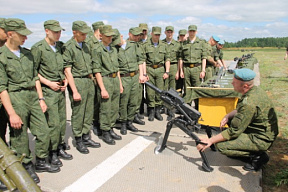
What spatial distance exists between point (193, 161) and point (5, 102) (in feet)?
8.53

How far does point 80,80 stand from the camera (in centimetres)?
421

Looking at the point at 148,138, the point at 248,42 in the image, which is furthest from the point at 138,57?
the point at 248,42

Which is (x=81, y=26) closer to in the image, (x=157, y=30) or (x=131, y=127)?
(x=131, y=127)

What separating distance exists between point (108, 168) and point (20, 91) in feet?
5.05

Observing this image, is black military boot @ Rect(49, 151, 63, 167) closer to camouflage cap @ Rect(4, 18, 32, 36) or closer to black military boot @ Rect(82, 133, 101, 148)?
black military boot @ Rect(82, 133, 101, 148)

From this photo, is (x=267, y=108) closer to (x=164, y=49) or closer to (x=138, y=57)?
(x=138, y=57)

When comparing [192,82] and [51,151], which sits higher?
[192,82]

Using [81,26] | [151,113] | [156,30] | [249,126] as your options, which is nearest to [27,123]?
[81,26]

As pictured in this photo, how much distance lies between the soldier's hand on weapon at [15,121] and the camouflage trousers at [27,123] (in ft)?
0.28

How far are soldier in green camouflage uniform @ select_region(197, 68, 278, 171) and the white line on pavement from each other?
1188 millimetres

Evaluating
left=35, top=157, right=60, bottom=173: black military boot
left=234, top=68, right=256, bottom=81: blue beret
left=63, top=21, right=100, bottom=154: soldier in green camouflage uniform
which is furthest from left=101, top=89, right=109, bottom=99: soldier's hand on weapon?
left=234, top=68, right=256, bottom=81: blue beret

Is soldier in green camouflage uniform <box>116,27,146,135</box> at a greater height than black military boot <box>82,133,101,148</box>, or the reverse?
soldier in green camouflage uniform <box>116,27,146,135</box>

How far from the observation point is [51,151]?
12.9ft

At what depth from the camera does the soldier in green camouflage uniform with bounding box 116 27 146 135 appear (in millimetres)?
5051
